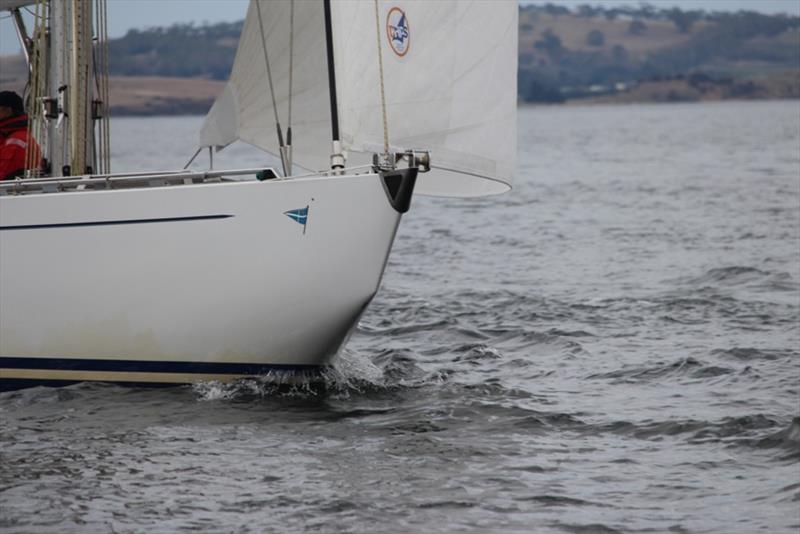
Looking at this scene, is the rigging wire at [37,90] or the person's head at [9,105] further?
the person's head at [9,105]

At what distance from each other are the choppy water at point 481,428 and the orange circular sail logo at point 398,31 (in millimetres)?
2200

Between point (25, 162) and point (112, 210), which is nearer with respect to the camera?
point (112, 210)

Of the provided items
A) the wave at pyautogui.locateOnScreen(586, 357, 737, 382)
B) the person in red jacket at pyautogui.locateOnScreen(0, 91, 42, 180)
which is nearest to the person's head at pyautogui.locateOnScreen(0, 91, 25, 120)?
the person in red jacket at pyautogui.locateOnScreen(0, 91, 42, 180)

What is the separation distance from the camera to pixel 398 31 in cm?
865

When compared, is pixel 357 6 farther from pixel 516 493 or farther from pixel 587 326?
pixel 587 326

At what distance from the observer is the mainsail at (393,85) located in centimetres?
856

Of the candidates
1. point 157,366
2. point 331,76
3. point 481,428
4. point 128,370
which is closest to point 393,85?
point 331,76

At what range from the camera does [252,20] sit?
31.8 feet

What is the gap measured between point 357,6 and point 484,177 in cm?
147

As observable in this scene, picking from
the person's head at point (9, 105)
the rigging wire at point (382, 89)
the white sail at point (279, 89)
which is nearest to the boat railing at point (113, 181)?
the rigging wire at point (382, 89)

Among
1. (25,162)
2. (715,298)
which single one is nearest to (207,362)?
(25,162)

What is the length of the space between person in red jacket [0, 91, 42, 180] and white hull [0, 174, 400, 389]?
1357mm

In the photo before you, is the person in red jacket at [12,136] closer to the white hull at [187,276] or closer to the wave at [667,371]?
the white hull at [187,276]

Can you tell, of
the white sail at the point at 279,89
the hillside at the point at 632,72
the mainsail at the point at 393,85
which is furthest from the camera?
the hillside at the point at 632,72
